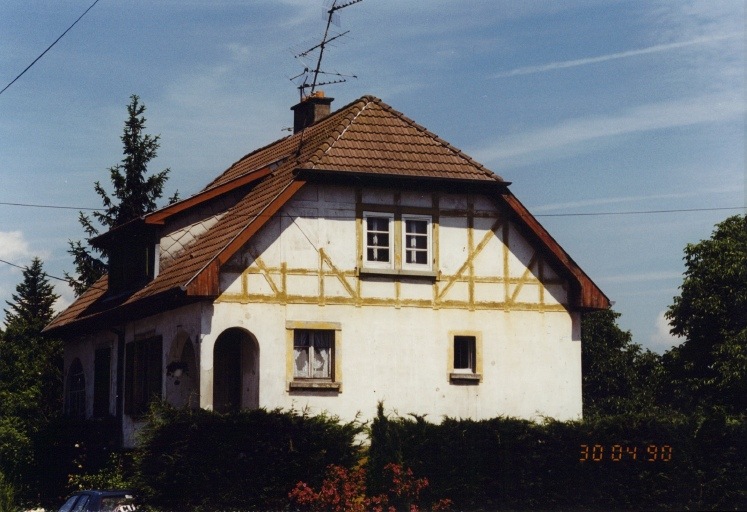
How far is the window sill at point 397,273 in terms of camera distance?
2861 cm

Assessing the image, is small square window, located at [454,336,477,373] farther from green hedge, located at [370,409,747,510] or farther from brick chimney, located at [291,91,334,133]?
brick chimney, located at [291,91,334,133]

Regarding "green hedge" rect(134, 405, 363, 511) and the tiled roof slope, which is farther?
the tiled roof slope

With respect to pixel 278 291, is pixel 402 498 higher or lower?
lower

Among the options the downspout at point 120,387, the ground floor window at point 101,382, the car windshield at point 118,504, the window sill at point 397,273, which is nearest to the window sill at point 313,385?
the window sill at point 397,273

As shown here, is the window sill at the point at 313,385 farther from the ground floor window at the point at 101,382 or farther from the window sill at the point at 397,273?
the ground floor window at the point at 101,382

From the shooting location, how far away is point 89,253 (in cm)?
4984

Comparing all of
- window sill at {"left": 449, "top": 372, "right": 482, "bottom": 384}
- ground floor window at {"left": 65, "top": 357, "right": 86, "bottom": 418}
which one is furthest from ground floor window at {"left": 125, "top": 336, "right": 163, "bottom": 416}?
window sill at {"left": 449, "top": 372, "right": 482, "bottom": 384}

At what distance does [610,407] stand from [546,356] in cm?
3702

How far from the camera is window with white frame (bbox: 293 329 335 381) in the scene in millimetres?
27953

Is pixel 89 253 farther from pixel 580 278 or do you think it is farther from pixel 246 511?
pixel 246 511

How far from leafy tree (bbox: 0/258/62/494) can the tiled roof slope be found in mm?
14350

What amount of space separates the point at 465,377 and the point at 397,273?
2.77 meters

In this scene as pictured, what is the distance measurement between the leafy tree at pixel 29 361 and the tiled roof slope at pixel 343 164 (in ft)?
47.1

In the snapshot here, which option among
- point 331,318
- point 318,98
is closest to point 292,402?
point 331,318
